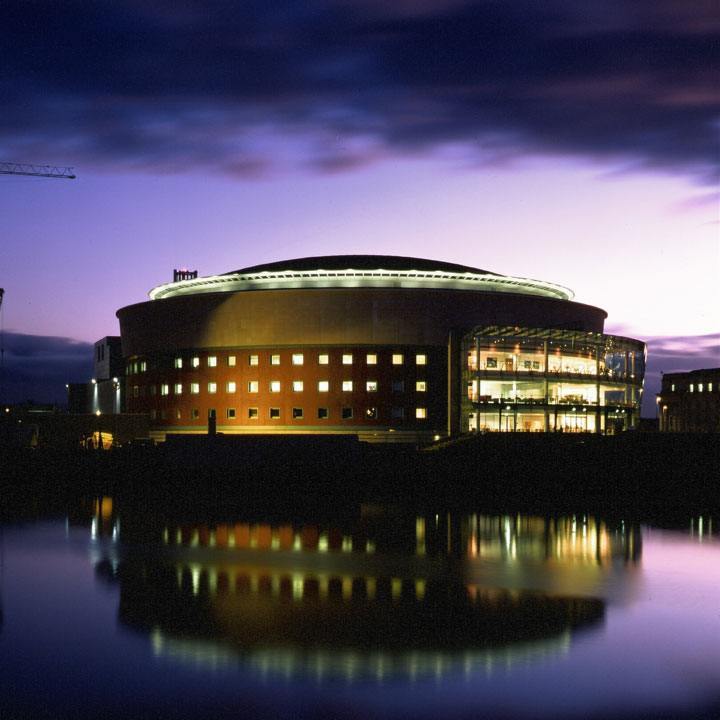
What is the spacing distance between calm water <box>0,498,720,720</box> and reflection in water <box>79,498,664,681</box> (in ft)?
0.25

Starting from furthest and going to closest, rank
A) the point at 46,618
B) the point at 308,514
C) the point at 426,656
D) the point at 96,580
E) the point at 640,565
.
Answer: the point at 308,514 → the point at 640,565 → the point at 96,580 → the point at 46,618 → the point at 426,656

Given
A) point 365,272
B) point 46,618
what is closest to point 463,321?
point 365,272

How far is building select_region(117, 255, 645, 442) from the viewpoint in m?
79.4

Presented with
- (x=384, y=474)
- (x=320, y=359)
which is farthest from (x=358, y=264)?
(x=384, y=474)

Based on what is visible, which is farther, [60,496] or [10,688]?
[60,496]

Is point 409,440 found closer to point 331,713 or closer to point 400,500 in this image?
point 400,500

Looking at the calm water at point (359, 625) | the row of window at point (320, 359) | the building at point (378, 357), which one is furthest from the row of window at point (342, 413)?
the calm water at point (359, 625)

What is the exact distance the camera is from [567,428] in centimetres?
8238

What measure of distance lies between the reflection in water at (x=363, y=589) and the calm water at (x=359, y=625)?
8 centimetres

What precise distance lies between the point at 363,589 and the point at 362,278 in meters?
59.5

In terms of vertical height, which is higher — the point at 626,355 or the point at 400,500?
the point at 626,355

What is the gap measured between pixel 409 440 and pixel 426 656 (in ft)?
199

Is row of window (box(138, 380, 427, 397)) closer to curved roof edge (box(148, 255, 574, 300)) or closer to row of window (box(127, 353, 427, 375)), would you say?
row of window (box(127, 353, 427, 375))

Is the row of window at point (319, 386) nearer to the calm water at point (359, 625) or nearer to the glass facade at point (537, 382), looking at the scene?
the glass facade at point (537, 382)
